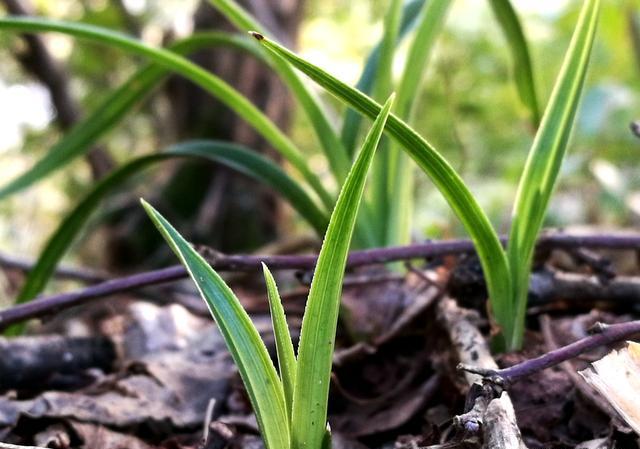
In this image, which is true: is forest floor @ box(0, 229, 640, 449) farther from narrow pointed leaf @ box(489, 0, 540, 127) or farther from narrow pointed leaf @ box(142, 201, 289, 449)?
narrow pointed leaf @ box(489, 0, 540, 127)

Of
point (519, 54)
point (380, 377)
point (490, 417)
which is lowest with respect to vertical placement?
point (490, 417)

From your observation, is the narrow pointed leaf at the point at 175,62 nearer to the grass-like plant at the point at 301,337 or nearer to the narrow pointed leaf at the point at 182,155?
the narrow pointed leaf at the point at 182,155

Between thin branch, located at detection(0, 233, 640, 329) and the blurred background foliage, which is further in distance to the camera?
the blurred background foliage

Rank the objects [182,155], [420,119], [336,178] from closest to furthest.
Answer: [336,178] → [182,155] → [420,119]

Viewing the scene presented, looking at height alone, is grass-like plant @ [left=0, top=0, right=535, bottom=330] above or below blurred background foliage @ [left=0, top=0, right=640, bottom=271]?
below

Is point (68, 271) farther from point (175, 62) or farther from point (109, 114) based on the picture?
point (175, 62)

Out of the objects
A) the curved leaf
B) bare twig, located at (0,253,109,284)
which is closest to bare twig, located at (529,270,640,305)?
the curved leaf

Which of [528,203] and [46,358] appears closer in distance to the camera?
[528,203]

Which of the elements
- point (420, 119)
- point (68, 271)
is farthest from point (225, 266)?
point (420, 119)

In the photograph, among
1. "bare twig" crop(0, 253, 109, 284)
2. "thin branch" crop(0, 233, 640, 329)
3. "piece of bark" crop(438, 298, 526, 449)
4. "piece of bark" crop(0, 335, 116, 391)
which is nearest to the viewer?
"piece of bark" crop(438, 298, 526, 449)
